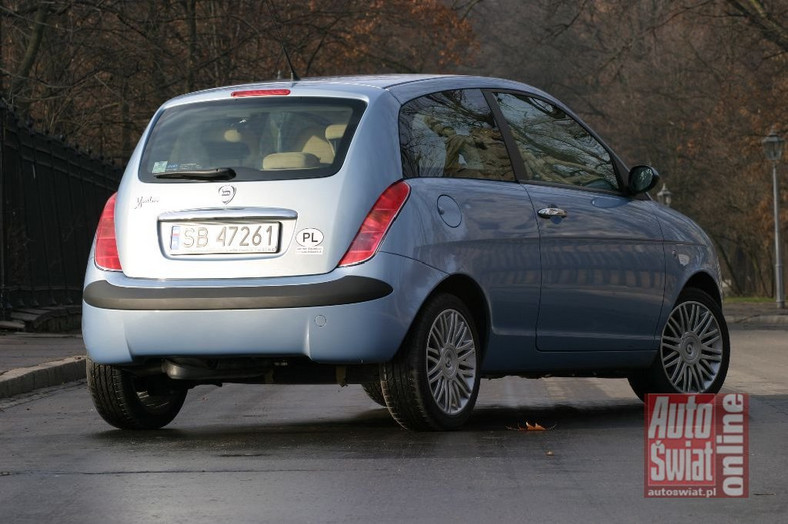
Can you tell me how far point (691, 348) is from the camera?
981cm

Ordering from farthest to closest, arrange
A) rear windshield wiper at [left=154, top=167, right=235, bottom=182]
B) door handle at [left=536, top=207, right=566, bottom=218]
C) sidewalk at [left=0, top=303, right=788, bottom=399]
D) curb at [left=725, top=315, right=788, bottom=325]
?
curb at [left=725, top=315, right=788, bottom=325], sidewalk at [left=0, top=303, right=788, bottom=399], door handle at [left=536, top=207, right=566, bottom=218], rear windshield wiper at [left=154, top=167, right=235, bottom=182]

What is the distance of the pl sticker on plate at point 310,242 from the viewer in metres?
7.69

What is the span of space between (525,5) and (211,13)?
1244 inches

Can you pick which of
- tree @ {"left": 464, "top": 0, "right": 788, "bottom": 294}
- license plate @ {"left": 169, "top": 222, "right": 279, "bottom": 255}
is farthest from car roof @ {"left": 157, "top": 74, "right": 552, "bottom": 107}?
tree @ {"left": 464, "top": 0, "right": 788, "bottom": 294}

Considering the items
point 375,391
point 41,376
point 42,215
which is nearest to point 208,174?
point 375,391

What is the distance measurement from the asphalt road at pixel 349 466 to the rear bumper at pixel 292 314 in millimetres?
445

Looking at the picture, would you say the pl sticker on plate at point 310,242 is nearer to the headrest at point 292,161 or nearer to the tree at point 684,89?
the headrest at point 292,161

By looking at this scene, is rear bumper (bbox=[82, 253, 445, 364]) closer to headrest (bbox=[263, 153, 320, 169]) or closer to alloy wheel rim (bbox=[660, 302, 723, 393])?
headrest (bbox=[263, 153, 320, 169])

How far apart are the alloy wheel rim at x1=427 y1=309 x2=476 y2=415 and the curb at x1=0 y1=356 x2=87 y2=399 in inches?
158

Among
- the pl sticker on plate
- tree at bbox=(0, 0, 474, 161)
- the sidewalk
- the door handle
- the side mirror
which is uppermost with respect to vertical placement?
tree at bbox=(0, 0, 474, 161)

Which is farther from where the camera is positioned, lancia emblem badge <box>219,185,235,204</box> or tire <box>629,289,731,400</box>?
tire <box>629,289,731,400</box>

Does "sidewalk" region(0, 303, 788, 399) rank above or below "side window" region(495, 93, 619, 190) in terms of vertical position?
below

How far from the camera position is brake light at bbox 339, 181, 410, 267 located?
767 centimetres

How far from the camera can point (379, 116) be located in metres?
8.12
